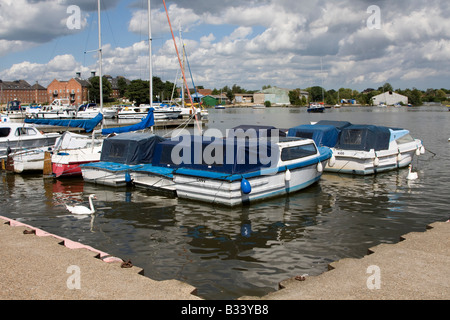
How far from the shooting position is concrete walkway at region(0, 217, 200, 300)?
21.4ft

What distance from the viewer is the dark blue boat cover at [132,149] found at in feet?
65.2

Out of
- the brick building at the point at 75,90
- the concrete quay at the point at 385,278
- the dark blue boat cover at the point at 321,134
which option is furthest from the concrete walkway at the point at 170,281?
the brick building at the point at 75,90

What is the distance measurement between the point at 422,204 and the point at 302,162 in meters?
4.98

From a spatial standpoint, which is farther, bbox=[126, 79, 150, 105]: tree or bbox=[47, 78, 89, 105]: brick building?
bbox=[47, 78, 89, 105]: brick building

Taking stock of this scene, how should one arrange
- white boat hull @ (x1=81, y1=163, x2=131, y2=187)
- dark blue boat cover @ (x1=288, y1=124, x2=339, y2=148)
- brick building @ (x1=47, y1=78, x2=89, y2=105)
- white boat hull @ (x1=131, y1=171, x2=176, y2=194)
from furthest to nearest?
brick building @ (x1=47, y1=78, x2=89, y2=105)
dark blue boat cover @ (x1=288, y1=124, x2=339, y2=148)
white boat hull @ (x1=81, y1=163, x2=131, y2=187)
white boat hull @ (x1=131, y1=171, x2=176, y2=194)

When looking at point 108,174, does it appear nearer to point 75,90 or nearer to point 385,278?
point 385,278

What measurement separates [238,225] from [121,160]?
9.19 metres

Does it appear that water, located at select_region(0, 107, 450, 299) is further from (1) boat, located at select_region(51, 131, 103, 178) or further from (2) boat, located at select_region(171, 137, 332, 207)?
(1) boat, located at select_region(51, 131, 103, 178)

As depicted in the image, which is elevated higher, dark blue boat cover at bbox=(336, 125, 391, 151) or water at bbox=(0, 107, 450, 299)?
dark blue boat cover at bbox=(336, 125, 391, 151)

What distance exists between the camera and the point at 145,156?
65.4 feet

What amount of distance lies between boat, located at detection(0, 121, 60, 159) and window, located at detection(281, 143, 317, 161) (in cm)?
1836

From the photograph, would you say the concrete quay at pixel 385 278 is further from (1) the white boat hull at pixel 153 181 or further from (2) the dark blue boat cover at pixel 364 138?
(2) the dark blue boat cover at pixel 364 138

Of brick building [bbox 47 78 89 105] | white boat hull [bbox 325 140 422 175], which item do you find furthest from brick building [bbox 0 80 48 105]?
white boat hull [bbox 325 140 422 175]
